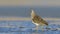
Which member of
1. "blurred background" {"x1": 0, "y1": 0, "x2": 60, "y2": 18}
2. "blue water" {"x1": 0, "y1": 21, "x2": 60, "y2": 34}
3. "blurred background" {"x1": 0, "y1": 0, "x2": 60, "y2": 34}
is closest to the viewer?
"blue water" {"x1": 0, "y1": 21, "x2": 60, "y2": 34}

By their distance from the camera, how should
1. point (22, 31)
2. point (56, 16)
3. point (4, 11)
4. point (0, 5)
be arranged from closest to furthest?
point (22, 31) < point (56, 16) < point (4, 11) < point (0, 5)

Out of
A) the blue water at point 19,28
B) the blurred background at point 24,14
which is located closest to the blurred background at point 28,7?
the blurred background at point 24,14

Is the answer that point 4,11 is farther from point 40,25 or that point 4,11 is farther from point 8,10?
point 40,25

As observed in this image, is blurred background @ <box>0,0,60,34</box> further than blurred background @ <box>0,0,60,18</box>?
No

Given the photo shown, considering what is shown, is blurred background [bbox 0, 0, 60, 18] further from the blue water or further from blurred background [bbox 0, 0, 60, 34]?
the blue water

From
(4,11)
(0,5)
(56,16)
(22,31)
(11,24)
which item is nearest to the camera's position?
(22,31)

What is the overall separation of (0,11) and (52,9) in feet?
7.44

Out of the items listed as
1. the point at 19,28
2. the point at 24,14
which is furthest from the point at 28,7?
the point at 19,28

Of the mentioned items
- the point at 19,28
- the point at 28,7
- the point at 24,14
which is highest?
the point at 28,7

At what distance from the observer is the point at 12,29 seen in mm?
9602

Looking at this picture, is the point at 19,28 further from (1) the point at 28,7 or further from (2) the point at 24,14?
(1) the point at 28,7

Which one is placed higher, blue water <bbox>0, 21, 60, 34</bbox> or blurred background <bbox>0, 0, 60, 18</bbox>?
blurred background <bbox>0, 0, 60, 18</bbox>

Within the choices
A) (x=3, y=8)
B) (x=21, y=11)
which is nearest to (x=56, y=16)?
(x=21, y=11)

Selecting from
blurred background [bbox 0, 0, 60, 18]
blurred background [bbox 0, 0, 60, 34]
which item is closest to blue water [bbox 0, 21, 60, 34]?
blurred background [bbox 0, 0, 60, 34]
